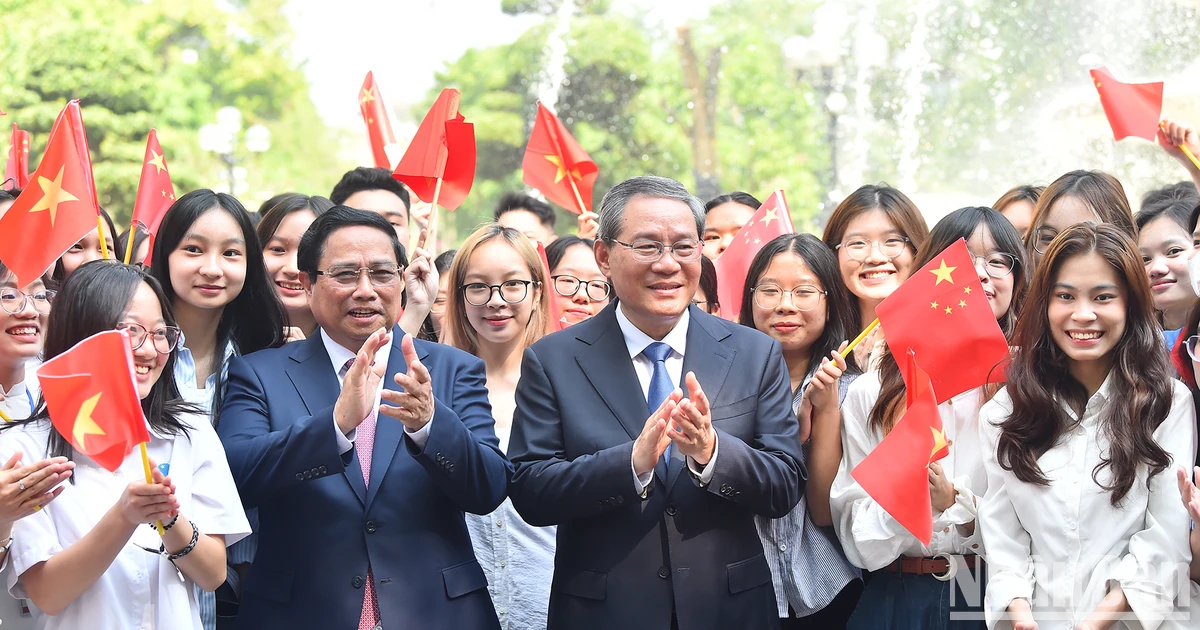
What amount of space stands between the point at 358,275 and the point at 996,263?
226 cm

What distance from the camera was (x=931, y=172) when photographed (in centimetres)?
2080

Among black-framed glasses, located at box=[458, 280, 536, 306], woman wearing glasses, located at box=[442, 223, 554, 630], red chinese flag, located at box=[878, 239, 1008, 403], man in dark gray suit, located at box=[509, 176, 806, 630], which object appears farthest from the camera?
black-framed glasses, located at box=[458, 280, 536, 306]

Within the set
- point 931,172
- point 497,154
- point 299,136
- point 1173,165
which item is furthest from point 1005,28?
point 299,136

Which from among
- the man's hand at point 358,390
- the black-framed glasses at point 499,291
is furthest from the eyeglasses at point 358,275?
the black-framed glasses at point 499,291

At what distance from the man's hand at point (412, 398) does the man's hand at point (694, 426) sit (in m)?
0.68

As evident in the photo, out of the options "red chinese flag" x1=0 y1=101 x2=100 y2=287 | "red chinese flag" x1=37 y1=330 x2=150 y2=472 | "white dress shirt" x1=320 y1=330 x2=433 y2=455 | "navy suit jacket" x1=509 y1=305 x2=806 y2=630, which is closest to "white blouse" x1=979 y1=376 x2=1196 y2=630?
"navy suit jacket" x1=509 y1=305 x2=806 y2=630

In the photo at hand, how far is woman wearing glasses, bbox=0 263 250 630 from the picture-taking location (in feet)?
10.5

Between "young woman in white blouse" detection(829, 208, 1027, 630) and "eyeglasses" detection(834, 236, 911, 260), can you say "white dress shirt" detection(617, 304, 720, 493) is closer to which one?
"young woman in white blouse" detection(829, 208, 1027, 630)

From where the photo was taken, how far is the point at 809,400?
4.04 m

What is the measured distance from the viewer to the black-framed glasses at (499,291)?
4.74 metres

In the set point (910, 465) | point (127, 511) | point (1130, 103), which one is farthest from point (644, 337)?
point (1130, 103)

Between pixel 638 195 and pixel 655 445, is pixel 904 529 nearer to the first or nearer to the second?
pixel 655 445

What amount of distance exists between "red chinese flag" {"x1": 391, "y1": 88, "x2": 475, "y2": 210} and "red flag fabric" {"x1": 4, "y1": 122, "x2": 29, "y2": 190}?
5.68 ft

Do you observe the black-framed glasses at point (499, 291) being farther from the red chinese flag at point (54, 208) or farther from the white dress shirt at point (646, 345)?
the red chinese flag at point (54, 208)
